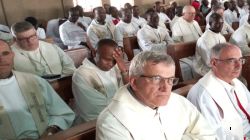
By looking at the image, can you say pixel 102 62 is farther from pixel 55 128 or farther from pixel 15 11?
pixel 15 11

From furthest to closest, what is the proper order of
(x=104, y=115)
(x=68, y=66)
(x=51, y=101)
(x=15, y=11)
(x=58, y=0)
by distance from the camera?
(x=58, y=0)
(x=15, y=11)
(x=68, y=66)
(x=51, y=101)
(x=104, y=115)

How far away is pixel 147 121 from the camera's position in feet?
5.52

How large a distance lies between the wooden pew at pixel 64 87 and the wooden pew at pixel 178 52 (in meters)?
1.50

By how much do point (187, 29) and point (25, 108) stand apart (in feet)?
14.5

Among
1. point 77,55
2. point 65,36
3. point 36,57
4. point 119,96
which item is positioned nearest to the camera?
point 119,96

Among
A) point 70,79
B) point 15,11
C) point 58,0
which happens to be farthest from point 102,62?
point 58,0

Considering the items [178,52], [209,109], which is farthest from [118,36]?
[209,109]

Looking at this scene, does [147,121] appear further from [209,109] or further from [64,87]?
[64,87]

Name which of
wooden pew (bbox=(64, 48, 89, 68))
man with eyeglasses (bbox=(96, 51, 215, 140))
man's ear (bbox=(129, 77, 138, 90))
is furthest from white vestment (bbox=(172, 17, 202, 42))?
man's ear (bbox=(129, 77, 138, 90))

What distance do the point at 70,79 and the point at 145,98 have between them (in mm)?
1412

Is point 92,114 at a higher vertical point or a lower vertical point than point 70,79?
lower

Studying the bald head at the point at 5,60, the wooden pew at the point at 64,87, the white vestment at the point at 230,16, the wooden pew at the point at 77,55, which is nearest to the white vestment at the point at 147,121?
the bald head at the point at 5,60

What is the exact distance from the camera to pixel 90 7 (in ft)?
33.6

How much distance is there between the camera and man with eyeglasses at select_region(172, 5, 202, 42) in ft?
20.2
